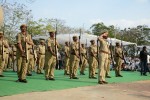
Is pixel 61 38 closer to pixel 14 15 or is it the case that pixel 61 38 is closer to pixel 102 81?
pixel 14 15

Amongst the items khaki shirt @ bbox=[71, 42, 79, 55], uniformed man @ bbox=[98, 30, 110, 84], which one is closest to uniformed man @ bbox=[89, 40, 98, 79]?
khaki shirt @ bbox=[71, 42, 79, 55]

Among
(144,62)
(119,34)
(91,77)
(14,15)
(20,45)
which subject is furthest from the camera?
(119,34)

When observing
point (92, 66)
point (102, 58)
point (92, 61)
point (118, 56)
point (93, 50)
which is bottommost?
point (92, 66)

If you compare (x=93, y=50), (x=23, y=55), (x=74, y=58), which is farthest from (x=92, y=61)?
(x=23, y=55)

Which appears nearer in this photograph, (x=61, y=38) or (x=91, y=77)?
(x=91, y=77)

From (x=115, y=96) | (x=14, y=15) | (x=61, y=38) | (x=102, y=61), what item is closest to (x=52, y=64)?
(x=102, y=61)

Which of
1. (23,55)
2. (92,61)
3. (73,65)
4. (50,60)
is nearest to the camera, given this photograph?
(23,55)

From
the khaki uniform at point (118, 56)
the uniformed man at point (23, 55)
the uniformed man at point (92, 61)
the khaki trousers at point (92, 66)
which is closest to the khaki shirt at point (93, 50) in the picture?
the uniformed man at point (92, 61)

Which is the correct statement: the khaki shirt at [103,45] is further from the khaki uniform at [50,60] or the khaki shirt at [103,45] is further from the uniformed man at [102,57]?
the khaki uniform at [50,60]

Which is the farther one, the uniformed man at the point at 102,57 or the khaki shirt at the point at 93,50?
the khaki shirt at the point at 93,50

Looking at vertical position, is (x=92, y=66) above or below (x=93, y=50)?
below

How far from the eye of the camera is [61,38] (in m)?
25.8

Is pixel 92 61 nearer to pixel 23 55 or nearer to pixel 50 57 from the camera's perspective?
pixel 50 57

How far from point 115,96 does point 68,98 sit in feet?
4.64
